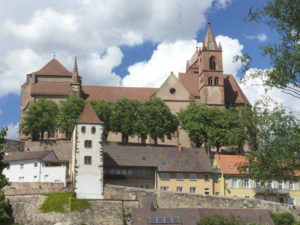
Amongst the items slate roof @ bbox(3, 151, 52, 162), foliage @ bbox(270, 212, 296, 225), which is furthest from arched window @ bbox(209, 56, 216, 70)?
foliage @ bbox(270, 212, 296, 225)

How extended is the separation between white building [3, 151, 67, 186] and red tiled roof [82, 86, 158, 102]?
100ft

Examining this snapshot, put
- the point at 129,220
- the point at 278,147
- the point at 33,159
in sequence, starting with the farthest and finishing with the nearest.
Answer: the point at 33,159 < the point at 129,220 < the point at 278,147

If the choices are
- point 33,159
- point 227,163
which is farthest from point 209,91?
point 33,159

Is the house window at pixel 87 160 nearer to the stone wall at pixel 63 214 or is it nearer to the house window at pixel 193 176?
the stone wall at pixel 63 214

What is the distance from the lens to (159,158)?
65688 mm

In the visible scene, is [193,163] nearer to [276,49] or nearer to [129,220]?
[129,220]

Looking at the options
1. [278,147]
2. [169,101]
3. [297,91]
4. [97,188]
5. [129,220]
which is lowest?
[129,220]

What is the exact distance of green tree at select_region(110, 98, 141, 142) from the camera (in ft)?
249

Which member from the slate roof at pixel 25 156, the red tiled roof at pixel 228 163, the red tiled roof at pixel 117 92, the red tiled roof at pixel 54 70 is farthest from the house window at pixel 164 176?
the red tiled roof at pixel 54 70

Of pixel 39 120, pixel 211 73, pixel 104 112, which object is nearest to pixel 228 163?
pixel 104 112

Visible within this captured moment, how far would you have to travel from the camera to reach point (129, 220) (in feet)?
166

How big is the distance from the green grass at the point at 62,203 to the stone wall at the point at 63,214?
486 millimetres

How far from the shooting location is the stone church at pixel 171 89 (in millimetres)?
88188

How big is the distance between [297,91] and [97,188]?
3411 cm
